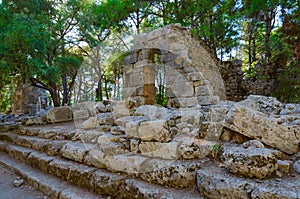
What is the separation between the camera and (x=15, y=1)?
7.77 meters

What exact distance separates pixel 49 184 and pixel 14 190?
577mm

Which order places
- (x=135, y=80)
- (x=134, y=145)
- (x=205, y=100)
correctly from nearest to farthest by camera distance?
(x=134, y=145), (x=205, y=100), (x=135, y=80)

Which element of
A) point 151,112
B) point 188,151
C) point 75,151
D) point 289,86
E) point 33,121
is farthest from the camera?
point 289,86

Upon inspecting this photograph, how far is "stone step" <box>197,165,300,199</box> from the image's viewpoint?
992mm

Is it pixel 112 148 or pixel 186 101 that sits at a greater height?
pixel 186 101

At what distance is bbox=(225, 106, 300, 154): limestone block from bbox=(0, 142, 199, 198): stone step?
0.67 metres

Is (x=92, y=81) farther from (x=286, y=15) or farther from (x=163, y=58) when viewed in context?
(x=286, y=15)

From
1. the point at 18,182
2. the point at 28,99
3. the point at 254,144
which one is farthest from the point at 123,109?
the point at 28,99

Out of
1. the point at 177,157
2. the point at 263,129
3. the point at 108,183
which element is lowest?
the point at 108,183

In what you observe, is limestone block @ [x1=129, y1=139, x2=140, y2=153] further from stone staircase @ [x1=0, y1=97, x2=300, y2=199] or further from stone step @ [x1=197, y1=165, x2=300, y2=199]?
stone step @ [x1=197, y1=165, x2=300, y2=199]

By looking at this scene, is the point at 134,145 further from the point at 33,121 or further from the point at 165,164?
the point at 33,121

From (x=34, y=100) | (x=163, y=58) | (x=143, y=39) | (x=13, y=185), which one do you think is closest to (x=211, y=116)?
(x=13, y=185)

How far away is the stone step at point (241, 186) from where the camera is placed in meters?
0.99

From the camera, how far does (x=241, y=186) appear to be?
1.10 meters
